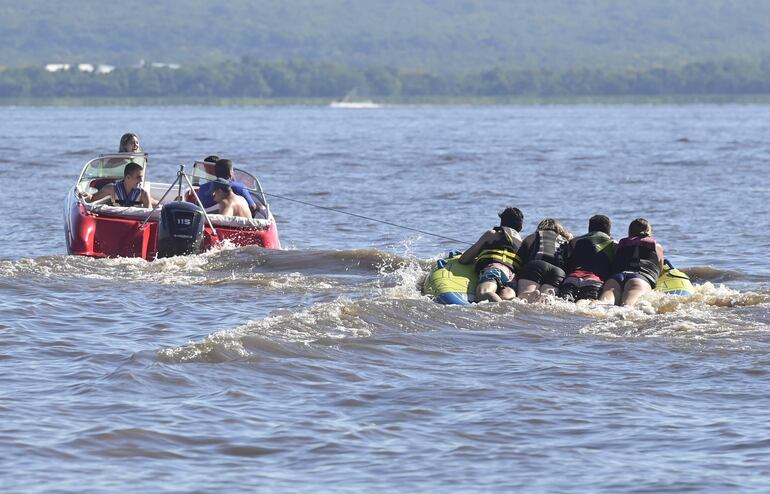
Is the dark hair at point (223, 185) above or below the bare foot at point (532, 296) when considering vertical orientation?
above

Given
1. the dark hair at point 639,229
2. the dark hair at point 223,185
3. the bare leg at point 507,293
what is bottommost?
the bare leg at point 507,293

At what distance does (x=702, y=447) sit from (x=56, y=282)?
8303 mm

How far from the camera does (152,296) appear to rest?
47.0ft

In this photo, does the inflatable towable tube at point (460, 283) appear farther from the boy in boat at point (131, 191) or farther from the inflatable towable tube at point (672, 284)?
the boy in boat at point (131, 191)

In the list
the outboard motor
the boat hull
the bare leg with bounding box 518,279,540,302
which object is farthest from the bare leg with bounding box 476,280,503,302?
the boat hull

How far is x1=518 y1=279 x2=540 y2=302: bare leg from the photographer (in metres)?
13.3

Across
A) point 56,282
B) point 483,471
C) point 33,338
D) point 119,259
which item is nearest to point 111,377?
point 33,338

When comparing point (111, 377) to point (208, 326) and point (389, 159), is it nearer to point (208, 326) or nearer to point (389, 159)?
point (208, 326)

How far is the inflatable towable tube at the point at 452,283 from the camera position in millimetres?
13477

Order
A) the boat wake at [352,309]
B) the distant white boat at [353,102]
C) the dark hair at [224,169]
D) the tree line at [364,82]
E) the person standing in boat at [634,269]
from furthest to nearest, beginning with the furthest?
1. the tree line at [364,82]
2. the distant white boat at [353,102]
3. the dark hair at [224,169]
4. the person standing in boat at [634,269]
5. the boat wake at [352,309]

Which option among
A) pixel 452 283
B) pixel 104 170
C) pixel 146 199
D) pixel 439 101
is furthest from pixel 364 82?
pixel 452 283

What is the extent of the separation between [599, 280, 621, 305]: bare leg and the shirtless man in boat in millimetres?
5585

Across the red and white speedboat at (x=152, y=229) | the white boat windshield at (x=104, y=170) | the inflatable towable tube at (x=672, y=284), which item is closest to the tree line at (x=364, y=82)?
the white boat windshield at (x=104, y=170)

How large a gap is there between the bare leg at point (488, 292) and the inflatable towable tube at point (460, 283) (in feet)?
0.35
